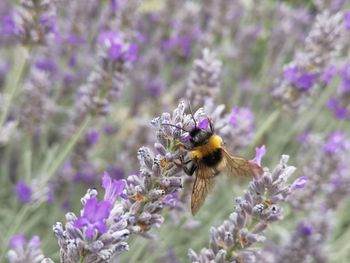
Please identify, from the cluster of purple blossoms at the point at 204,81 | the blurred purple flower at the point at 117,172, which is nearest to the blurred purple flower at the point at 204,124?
the cluster of purple blossoms at the point at 204,81

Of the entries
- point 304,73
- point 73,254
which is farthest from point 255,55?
point 73,254

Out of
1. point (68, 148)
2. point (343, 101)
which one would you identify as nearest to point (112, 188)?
point (68, 148)

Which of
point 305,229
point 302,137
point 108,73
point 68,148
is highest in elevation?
point 302,137

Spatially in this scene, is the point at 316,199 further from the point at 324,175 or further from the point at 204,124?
the point at 204,124

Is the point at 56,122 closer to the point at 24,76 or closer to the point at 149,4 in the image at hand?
the point at 24,76

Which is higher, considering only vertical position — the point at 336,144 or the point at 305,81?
the point at 305,81

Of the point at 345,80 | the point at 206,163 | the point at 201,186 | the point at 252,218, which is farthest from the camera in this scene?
the point at 345,80
